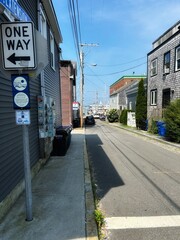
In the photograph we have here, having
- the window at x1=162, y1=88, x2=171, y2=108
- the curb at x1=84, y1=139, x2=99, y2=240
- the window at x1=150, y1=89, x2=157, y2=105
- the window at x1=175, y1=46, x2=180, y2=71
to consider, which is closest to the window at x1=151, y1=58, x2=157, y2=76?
the window at x1=150, y1=89, x2=157, y2=105

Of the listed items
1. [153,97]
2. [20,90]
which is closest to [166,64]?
[153,97]

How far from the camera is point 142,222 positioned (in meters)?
3.67

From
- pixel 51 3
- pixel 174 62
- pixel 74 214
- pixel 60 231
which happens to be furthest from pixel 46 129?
pixel 174 62

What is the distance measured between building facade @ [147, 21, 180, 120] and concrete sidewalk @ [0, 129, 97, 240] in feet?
36.4

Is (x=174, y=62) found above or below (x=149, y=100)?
above

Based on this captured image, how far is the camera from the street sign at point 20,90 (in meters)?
3.17

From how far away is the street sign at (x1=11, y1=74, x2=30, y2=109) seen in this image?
3166mm

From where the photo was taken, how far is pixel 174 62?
579 inches

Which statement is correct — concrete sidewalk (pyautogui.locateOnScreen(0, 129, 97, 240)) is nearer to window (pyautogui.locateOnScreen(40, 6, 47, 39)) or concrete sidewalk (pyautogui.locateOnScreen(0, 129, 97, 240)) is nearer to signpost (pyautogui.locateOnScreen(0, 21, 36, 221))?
signpost (pyautogui.locateOnScreen(0, 21, 36, 221))

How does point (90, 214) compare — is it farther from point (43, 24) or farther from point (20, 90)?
point (43, 24)

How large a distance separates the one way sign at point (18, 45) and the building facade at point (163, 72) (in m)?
12.7

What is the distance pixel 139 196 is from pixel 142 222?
1195mm

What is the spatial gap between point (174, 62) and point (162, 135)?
4.94 metres

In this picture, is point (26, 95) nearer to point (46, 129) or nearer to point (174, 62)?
point (46, 129)
